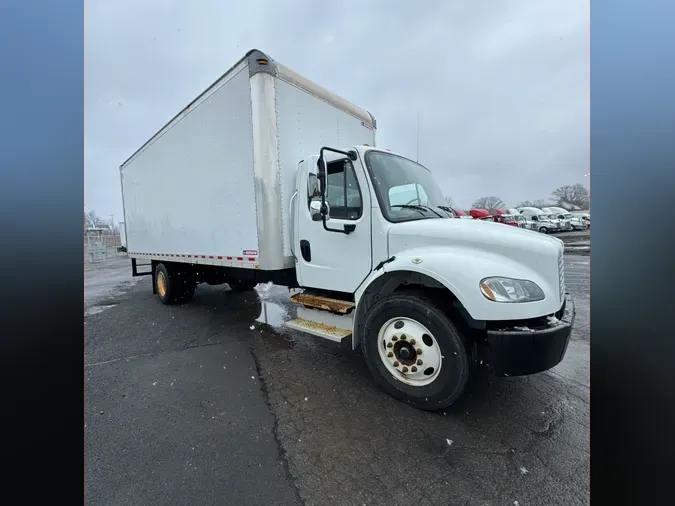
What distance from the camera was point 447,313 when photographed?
250cm

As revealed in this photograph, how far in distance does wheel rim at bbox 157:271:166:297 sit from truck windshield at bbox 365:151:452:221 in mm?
5763

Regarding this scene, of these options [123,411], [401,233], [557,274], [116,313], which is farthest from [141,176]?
[557,274]

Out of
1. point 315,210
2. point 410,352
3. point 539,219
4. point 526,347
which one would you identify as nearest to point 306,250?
point 315,210

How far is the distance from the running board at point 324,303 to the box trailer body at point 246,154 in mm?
476

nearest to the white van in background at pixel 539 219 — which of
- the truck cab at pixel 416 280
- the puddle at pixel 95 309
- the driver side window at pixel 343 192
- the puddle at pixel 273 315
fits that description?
the puddle at pixel 273 315

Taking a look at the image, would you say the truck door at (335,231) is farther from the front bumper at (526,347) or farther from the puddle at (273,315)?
the puddle at (273,315)

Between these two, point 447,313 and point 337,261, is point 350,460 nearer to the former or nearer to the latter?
point 447,313

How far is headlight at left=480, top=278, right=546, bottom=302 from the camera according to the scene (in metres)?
2.22

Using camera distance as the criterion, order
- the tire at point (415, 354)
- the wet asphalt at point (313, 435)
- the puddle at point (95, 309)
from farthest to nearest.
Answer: the puddle at point (95, 309) < the tire at point (415, 354) < the wet asphalt at point (313, 435)

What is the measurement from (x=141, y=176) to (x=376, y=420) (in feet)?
23.2

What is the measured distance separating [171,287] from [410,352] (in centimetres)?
580

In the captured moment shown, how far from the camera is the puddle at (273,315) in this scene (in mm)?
5258

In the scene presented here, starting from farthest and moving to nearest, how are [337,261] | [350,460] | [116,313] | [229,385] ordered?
[116,313], [337,261], [229,385], [350,460]
